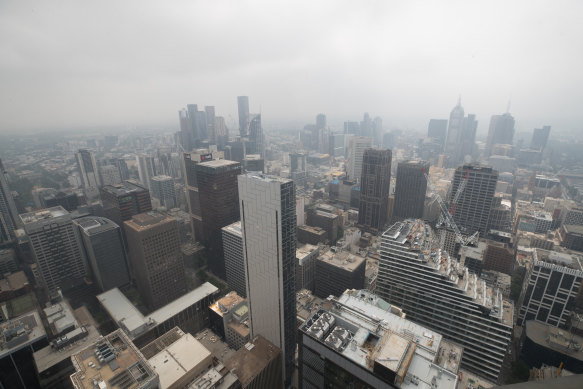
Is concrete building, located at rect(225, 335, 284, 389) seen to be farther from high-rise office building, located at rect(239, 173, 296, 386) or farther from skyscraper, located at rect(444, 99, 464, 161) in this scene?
skyscraper, located at rect(444, 99, 464, 161)

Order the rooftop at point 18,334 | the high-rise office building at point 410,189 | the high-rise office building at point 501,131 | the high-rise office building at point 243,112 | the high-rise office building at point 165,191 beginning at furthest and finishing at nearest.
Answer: the high-rise office building at point 501,131 → the high-rise office building at point 243,112 → the high-rise office building at point 165,191 → the high-rise office building at point 410,189 → the rooftop at point 18,334

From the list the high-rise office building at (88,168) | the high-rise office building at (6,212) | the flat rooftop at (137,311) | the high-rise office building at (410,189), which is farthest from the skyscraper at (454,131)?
the high-rise office building at (6,212)

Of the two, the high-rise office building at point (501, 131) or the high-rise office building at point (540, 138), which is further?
the high-rise office building at point (501, 131)

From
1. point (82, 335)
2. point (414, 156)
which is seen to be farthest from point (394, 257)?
point (414, 156)

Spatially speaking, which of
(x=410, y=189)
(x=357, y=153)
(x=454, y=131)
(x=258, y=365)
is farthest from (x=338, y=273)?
(x=454, y=131)

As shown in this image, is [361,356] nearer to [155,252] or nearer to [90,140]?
[155,252]

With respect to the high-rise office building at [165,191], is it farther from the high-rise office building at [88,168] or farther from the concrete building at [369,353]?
the concrete building at [369,353]

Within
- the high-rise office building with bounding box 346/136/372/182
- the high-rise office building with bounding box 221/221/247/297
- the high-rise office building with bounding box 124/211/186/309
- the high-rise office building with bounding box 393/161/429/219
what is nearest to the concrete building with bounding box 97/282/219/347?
the high-rise office building with bounding box 124/211/186/309
